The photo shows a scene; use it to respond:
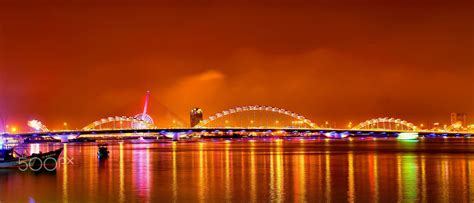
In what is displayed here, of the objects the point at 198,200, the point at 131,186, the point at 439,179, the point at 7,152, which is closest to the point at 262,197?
the point at 198,200

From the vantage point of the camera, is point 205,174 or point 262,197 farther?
point 205,174

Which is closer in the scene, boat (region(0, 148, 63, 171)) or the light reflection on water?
the light reflection on water

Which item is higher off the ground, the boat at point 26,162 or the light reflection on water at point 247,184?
the boat at point 26,162

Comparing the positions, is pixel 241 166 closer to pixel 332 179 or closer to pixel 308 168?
pixel 308 168

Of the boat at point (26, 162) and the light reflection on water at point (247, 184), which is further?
the boat at point (26, 162)

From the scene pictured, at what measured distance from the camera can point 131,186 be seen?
3519cm

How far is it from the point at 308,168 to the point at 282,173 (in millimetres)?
5318

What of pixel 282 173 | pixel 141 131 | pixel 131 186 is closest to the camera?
pixel 131 186

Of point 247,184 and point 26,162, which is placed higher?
point 26,162

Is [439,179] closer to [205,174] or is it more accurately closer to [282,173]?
[282,173]

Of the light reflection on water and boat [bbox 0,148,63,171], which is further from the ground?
boat [bbox 0,148,63,171]

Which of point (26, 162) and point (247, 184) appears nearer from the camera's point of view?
point (247, 184)

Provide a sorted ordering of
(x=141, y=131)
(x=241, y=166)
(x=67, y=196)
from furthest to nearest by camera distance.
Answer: (x=141, y=131) → (x=241, y=166) → (x=67, y=196)

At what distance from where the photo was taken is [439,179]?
38156 millimetres
